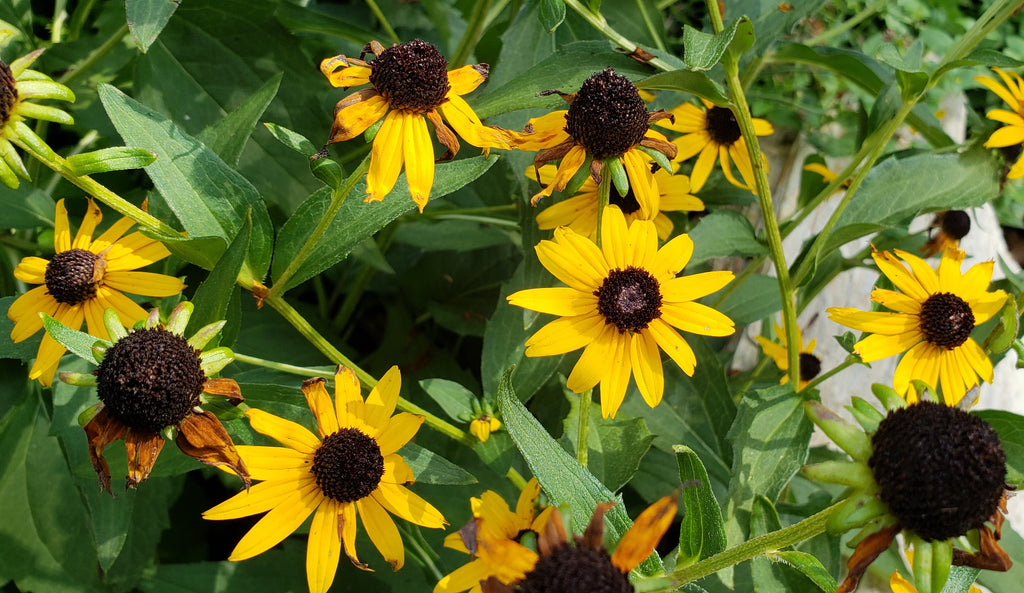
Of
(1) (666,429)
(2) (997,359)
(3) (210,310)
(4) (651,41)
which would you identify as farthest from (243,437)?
(2) (997,359)

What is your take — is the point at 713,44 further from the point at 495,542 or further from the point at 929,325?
the point at 495,542

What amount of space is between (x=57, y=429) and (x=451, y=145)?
0.77m

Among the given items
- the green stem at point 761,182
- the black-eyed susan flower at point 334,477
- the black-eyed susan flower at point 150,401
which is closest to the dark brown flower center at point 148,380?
the black-eyed susan flower at point 150,401

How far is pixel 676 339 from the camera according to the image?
1.14 m

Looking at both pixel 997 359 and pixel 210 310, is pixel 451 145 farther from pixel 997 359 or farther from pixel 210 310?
pixel 997 359

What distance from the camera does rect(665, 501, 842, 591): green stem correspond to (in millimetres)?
897

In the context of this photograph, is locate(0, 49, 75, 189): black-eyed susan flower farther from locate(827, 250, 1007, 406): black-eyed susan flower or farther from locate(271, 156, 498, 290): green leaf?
locate(827, 250, 1007, 406): black-eyed susan flower

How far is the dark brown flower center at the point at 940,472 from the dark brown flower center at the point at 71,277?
1.09 metres

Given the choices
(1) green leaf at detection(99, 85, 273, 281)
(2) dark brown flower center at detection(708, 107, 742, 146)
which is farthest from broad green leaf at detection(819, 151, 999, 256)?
(1) green leaf at detection(99, 85, 273, 281)

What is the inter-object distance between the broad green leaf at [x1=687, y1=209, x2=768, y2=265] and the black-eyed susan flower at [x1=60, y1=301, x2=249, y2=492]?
2.95 feet

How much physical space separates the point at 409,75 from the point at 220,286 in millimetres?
366

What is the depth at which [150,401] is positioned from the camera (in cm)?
92

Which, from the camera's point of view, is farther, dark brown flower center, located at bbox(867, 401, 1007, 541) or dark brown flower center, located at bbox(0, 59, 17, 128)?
dark brown flower center, located at bbox(0, 59, 17, 128)

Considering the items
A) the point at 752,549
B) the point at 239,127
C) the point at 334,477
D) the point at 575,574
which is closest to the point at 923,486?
the point at 752,549
